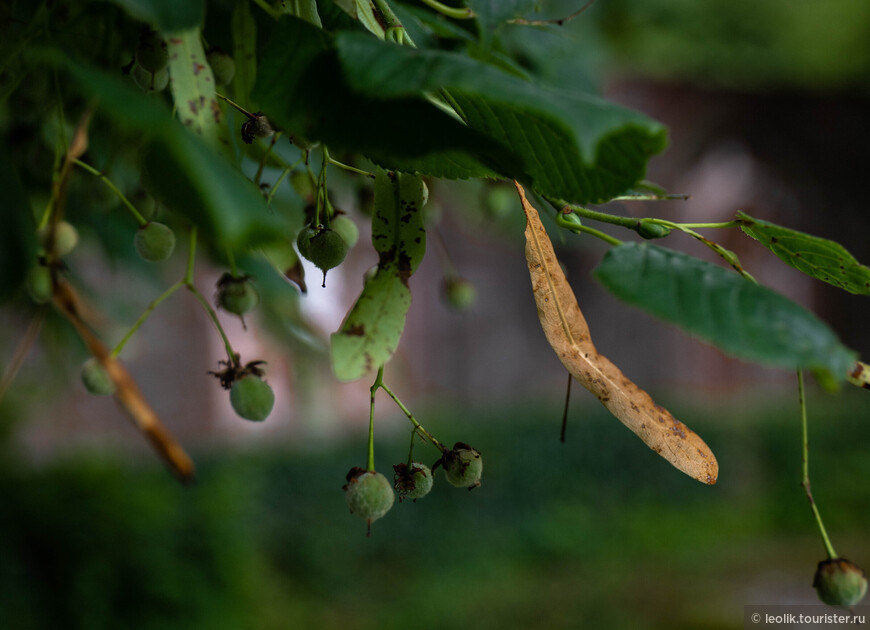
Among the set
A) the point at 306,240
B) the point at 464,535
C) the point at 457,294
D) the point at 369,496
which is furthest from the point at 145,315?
the point at 464,535

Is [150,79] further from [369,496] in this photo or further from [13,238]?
[369,496]

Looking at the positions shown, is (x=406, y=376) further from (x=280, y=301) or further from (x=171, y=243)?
(x=171, y=243)

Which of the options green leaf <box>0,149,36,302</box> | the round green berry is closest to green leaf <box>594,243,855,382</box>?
the round green berry

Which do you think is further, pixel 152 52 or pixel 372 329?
pixel 152 52

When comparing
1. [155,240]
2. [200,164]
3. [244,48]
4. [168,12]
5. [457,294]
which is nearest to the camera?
[200,164]

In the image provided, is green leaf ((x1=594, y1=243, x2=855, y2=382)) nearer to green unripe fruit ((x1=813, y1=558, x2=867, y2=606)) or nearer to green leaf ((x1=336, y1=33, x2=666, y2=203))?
green leaf ((x1=336, y1=33, x2=666, y2=203))

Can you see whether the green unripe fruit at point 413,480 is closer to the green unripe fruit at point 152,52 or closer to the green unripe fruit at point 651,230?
the green unripe fruit at point 651,230
